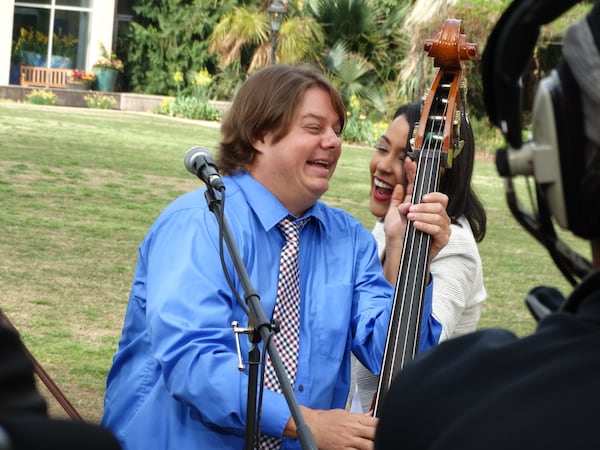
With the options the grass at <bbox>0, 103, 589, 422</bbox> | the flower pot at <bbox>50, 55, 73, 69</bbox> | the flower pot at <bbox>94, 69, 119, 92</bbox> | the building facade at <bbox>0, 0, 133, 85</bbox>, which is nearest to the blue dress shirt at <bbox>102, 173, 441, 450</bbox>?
the grass at <bbox>0, 103, 589, 422</bbox>

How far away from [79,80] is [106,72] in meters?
1.28

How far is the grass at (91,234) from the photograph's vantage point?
835 cm

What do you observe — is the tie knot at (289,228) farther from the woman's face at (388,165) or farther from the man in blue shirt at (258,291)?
the woman's face at (388,165)

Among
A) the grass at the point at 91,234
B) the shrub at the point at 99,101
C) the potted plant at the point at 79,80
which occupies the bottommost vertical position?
the shrub at the point at 99,101

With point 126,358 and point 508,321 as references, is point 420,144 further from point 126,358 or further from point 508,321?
point 508,321

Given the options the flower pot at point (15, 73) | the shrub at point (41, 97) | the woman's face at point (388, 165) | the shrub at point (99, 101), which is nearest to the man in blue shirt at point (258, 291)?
the woman's face at point (388, 165)

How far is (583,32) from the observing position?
1.20m

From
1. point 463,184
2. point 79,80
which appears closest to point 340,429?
point 463,184

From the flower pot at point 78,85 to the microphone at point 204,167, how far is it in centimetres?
2872

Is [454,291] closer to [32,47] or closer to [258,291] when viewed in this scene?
[258,291]

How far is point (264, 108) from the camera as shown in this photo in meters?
3.79

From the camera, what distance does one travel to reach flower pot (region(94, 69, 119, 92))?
3244 cm

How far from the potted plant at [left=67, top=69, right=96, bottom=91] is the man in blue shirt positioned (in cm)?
2813

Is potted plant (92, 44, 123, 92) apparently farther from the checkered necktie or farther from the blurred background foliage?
the checkered necktie
